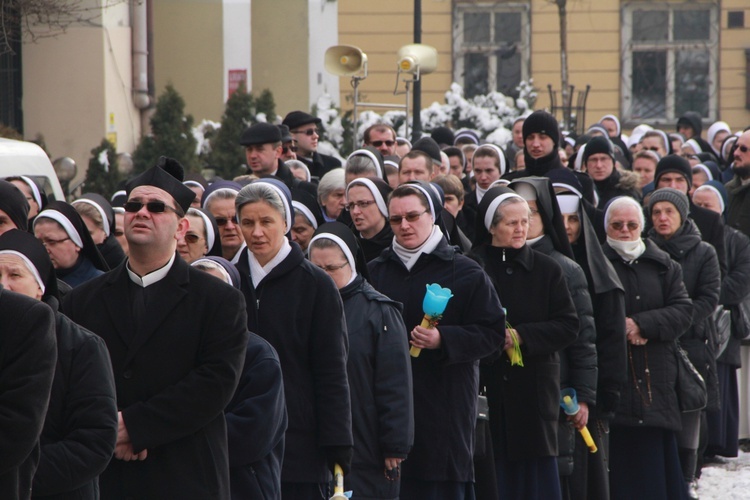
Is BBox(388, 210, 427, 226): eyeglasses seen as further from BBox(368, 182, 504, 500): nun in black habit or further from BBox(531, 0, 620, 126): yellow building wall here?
BBox(531, 0, 620, 126): yellow building wall

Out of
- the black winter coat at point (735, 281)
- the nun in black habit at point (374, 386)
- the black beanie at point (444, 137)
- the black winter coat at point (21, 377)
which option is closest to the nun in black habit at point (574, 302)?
the nun in black habit at point (374, 386)

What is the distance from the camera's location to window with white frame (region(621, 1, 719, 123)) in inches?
1133

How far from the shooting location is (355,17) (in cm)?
2852

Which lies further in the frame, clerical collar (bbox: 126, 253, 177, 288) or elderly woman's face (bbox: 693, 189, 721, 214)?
elderly woman's face (bbox: 693, 189, 721, 214)

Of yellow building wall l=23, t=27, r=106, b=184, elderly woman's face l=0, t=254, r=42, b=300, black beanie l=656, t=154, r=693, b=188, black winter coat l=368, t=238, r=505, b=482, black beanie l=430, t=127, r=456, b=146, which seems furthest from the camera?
yellow building wall l=23, t=27, r=106, b=184

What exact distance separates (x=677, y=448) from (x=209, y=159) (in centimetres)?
729

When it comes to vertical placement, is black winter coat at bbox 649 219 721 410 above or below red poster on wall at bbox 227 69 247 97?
below

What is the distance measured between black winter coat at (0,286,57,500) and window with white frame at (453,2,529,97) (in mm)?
25363

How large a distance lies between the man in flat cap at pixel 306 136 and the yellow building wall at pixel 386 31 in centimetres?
1690

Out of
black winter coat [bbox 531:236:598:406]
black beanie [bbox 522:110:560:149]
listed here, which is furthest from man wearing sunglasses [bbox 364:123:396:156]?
black winter coat [bbox 531:236:598:406]

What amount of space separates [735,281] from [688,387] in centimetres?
209

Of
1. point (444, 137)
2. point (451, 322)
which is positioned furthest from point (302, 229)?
point (444, 137)

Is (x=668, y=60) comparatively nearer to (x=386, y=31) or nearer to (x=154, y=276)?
(x=386, y=31)

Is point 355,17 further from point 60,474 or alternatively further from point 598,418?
point 60,474
